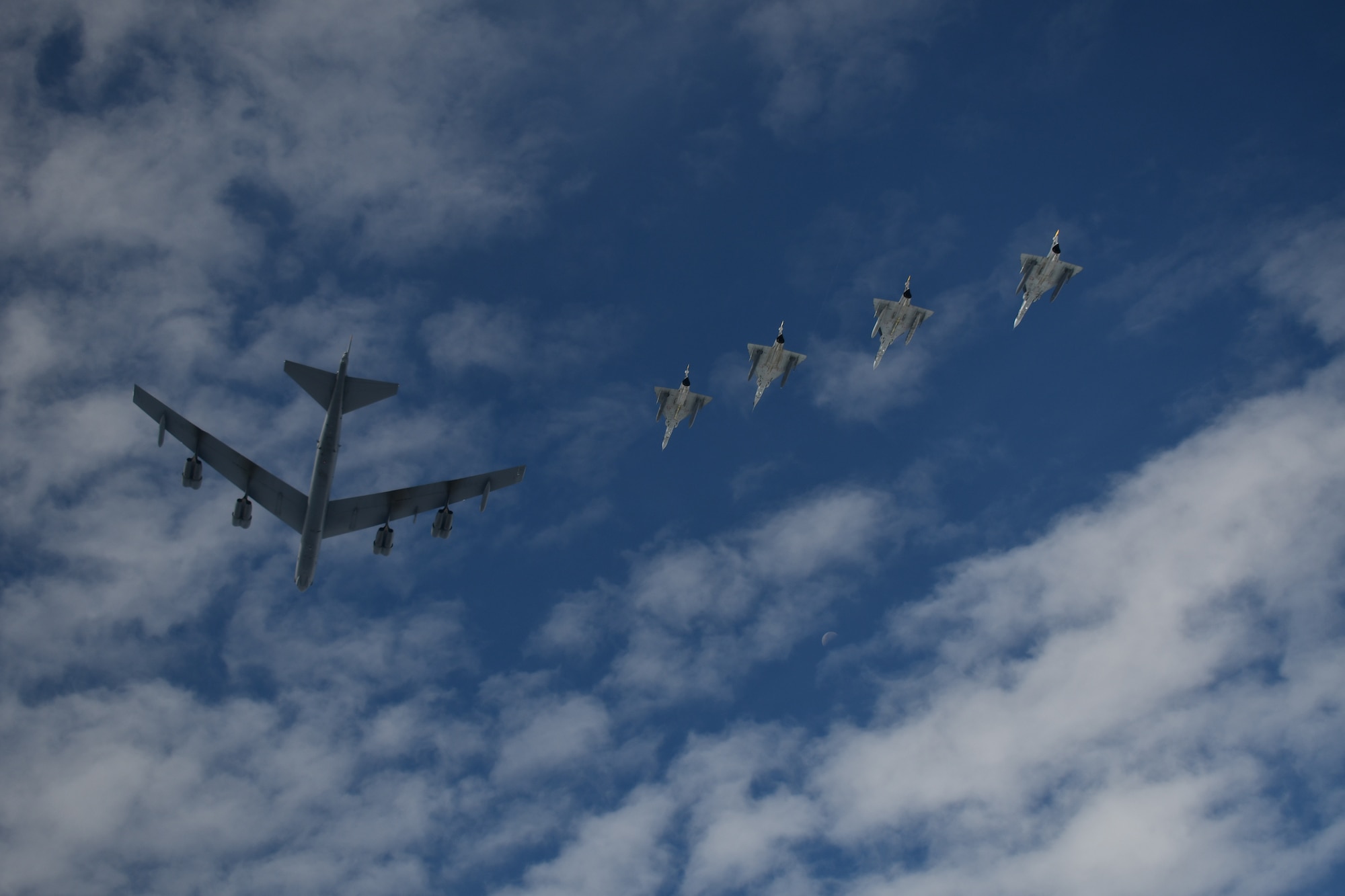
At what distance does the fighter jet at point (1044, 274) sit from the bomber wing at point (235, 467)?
58405 mm

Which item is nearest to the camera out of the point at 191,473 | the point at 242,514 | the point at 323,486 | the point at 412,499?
the point at 323,486

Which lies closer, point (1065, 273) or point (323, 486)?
point (323, 486)

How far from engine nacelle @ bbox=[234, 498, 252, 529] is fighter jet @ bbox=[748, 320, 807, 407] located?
133 feet

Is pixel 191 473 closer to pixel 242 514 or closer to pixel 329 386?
pixel 242 514

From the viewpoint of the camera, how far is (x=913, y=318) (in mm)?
78625

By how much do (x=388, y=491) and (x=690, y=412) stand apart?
3047cm

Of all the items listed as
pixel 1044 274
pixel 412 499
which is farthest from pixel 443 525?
pixel 1044 274

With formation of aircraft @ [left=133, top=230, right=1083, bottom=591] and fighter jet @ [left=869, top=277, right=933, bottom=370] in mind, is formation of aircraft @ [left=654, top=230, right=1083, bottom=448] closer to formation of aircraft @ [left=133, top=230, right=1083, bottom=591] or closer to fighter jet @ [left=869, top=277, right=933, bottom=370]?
fighter jet @ [left=869, top=277, right=933, bottom=370]

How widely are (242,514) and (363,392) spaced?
11976 millimetres

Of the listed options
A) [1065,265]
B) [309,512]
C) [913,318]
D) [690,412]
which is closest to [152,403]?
[309,512]

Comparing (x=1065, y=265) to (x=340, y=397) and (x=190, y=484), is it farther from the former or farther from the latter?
(x=190, y=484)

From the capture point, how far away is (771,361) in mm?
78312

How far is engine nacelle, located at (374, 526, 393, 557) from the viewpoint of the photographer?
5753 centimetres

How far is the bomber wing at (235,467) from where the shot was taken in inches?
2050
